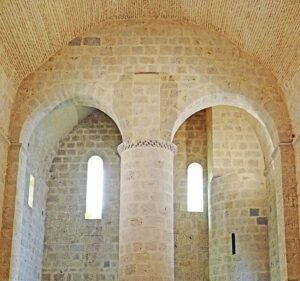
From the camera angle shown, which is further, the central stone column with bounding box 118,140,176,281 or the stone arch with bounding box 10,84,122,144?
the stone arch with bounding box 10,84,122,144

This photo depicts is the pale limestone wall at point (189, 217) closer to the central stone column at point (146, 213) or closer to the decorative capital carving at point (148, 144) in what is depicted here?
the central stone column at point (146, 213)

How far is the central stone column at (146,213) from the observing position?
1177cm

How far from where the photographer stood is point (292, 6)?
436 inches

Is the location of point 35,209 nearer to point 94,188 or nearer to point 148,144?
point 94,188

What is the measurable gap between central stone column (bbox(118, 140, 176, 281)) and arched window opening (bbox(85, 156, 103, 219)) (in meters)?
4.22

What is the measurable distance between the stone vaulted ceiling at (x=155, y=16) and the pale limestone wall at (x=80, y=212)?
424 cm

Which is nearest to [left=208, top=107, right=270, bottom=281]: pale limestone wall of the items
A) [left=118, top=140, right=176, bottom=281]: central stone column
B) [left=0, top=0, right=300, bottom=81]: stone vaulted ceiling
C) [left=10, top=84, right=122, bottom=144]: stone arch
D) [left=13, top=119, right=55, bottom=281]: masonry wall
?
[left=0, top=0, right=300, bottom=81]: stone vaulted ceiling

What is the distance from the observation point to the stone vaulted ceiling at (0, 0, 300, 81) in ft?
37.6

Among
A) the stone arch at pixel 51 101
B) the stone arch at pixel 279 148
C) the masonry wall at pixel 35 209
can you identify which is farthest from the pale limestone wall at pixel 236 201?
the masonry wall at pixel 35 209

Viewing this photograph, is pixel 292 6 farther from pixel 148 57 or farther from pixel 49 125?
pixel 49 125

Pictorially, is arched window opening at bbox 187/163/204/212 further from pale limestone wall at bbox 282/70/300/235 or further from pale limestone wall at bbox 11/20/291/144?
pale limestone wall at bbox 282/70/300/235

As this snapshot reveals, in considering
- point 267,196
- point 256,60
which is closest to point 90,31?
point 256,60

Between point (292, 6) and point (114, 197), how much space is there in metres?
7.58

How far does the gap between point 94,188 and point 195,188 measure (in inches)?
107
